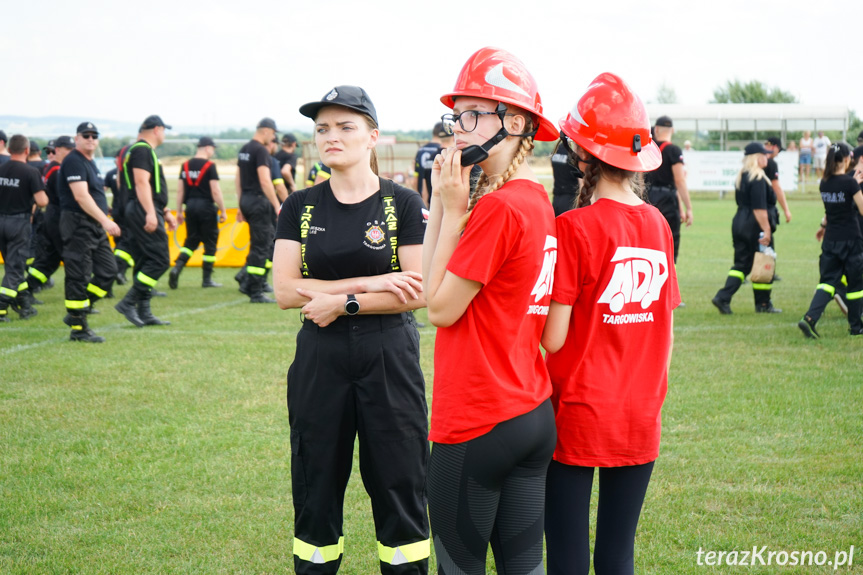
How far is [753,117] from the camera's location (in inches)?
1548

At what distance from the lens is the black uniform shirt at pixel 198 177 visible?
1272cm

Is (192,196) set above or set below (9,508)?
above

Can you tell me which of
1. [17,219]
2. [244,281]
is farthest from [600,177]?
[244,281]

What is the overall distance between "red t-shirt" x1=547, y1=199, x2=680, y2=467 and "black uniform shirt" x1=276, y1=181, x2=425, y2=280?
37.7 inches

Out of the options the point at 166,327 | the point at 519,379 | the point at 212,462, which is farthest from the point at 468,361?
the point at 166,327

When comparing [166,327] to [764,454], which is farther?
[166,327]

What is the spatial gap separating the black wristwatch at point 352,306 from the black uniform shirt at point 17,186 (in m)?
9.13

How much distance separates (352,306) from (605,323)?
42.1 inches

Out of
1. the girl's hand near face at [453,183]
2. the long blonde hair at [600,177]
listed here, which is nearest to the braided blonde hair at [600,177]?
the long blonde hair at [600,177]

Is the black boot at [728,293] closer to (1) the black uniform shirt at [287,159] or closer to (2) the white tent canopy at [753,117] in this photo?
(1) the black uniform shirt at [287,159]

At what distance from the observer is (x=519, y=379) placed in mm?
2527

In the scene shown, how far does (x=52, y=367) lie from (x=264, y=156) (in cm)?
518

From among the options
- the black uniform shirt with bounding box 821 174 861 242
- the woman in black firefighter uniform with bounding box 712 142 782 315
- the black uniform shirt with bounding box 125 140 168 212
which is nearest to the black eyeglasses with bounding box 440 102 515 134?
the black uniform shirt with bounding box 821 174 861 242

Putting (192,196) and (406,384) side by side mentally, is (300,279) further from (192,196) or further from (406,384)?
(192,196)
